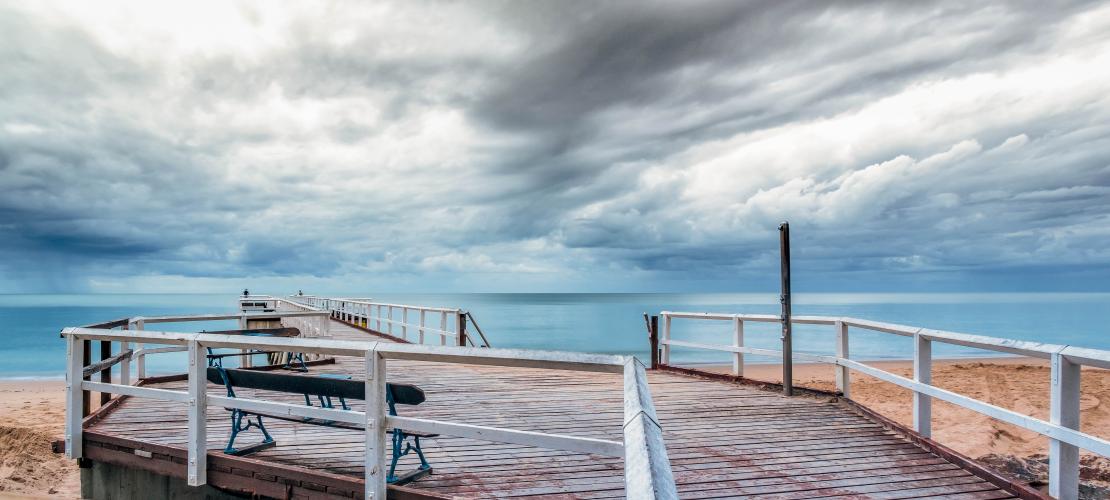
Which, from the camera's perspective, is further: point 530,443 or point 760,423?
point 760,423

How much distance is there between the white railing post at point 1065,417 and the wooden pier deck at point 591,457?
15.5 inches

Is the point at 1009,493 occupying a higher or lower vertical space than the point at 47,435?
higher

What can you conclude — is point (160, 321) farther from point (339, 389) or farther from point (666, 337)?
point (666, 337)

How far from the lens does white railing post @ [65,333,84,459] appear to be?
600 cm

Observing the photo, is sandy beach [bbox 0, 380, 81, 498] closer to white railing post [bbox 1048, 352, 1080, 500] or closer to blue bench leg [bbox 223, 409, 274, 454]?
blue bench leg [bbox 223, 409, 274, 454]

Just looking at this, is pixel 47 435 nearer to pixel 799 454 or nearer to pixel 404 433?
pixel 404 433

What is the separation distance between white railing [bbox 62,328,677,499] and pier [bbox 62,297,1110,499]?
0.05ft

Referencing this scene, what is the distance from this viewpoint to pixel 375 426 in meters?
4.21

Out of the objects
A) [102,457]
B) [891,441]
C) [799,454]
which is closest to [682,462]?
[799,454]

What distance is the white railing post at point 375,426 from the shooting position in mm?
4184

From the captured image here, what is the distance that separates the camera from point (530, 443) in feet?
12.1

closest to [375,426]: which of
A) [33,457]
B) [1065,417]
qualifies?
[1065,417]

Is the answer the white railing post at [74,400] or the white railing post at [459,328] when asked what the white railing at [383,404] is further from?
the white railing post at [459,328]

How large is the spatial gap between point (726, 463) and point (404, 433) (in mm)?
2592
